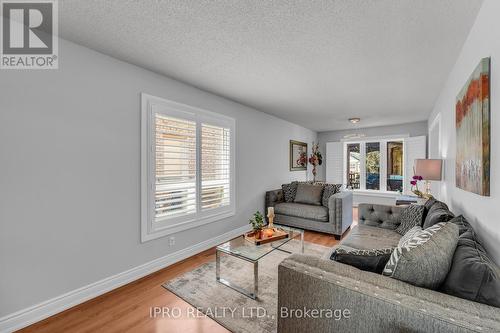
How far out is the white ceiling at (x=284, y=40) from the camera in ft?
5.34

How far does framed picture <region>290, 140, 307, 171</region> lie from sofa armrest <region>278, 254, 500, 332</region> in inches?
179

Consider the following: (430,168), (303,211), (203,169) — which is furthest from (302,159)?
(203,169)

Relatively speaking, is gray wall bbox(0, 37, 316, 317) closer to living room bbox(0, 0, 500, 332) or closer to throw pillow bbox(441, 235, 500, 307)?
living room bbox(0, 0, 500, 332)

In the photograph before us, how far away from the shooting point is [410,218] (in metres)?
2.58

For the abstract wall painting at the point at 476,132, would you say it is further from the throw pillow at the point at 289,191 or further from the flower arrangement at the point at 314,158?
the flower arrangement at the point at 314,158

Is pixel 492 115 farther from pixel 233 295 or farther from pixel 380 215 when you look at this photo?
pixel 233 295

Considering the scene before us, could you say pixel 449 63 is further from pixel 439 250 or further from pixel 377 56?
pixel 439 250

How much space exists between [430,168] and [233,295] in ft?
9.94

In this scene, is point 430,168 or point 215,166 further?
point 215,166

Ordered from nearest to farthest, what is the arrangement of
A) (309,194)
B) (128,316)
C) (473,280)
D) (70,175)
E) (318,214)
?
(473,280) < (128,316) < (70,175) < (318,214) < (309,194)

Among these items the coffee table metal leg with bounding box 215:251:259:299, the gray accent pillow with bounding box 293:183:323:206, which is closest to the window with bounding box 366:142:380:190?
the gray accent pillow with bounding box 293:183:323:206

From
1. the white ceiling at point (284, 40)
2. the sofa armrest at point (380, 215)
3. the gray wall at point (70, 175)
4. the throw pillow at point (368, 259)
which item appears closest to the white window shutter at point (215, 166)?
the white ceiling at point (284, 40)

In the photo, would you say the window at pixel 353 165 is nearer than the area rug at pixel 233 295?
No

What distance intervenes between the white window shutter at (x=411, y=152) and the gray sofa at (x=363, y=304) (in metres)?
5.43
